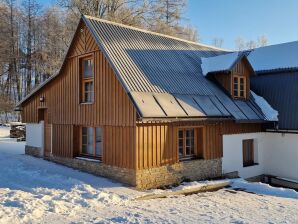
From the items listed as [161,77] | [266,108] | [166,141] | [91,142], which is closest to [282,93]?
[266,108]

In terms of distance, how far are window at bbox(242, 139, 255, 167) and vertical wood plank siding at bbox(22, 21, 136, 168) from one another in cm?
667

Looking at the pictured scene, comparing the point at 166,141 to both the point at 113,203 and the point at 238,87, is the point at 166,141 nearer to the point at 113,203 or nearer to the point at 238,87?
the point at 113,203

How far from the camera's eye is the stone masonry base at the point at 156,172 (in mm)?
11461

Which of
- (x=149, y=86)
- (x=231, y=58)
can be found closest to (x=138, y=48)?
(x=149, y=86)

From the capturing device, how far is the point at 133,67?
12.8 metres

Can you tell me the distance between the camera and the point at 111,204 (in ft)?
29.8

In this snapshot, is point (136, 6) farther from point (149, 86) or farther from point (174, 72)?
point (149, 86)

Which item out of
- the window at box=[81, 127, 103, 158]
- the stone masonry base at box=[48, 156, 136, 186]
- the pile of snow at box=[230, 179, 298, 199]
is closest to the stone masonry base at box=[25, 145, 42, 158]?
the stone masonry base at box=[48, 156, 136, 186]

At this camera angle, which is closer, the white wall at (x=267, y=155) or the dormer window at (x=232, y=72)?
the white wall at (x=267, y=155)

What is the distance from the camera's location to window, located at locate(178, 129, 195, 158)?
13109mm

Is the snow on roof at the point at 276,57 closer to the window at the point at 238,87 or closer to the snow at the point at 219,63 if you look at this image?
the window at the point at 238,87

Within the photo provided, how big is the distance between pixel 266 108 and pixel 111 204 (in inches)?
411

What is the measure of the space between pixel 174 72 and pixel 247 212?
23.5 ft

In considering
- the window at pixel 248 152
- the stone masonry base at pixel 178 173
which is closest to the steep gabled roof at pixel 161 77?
the window at pixel 248 152
